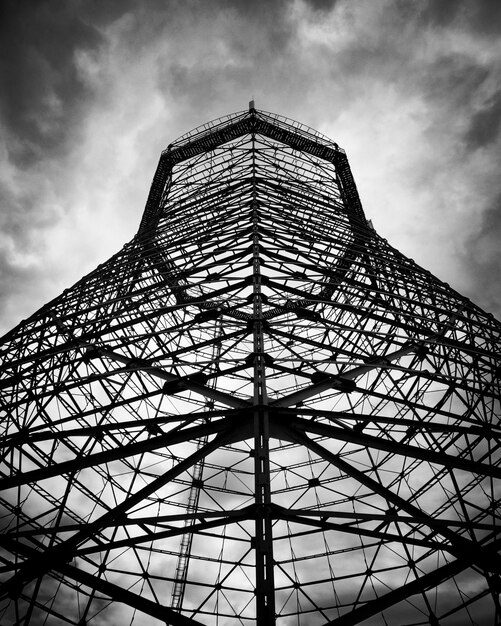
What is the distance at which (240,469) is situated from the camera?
18.8 m

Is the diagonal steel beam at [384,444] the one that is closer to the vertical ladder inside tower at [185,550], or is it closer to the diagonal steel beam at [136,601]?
the diagonal steel beam at [136,601]

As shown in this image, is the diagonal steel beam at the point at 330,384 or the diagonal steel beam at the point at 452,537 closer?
the diagonal steel beam at the point at 452,537

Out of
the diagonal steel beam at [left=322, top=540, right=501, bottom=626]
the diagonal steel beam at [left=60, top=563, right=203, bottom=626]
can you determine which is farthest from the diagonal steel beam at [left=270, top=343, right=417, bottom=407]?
the diagonal steel beam at [left=60, top=563, right=203, bottom=626]

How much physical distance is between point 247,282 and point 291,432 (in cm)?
374

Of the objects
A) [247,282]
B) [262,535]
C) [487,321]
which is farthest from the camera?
[487,321]

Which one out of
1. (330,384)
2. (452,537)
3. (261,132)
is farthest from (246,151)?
(452,537)

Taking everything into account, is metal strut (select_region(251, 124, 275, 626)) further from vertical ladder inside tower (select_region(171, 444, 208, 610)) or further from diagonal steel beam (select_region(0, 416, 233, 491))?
vertical ladder inside tower (select_region(171, 444, 208, 610))

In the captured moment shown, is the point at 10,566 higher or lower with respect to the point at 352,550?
lower

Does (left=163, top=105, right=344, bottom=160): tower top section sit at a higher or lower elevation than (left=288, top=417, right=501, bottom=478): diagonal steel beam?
higher

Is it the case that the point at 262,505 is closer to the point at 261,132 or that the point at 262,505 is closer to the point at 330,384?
the point at 330,384

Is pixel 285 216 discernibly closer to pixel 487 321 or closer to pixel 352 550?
pixel 487 321

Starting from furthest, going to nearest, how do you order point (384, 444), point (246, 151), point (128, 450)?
point (246, 151) → point (384, 444) → point (128, 450)

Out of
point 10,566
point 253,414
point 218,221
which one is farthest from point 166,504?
point 253,414

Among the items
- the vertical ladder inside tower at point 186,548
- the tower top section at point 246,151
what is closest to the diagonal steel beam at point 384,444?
the vertical ladder inside tower at point 186,548
